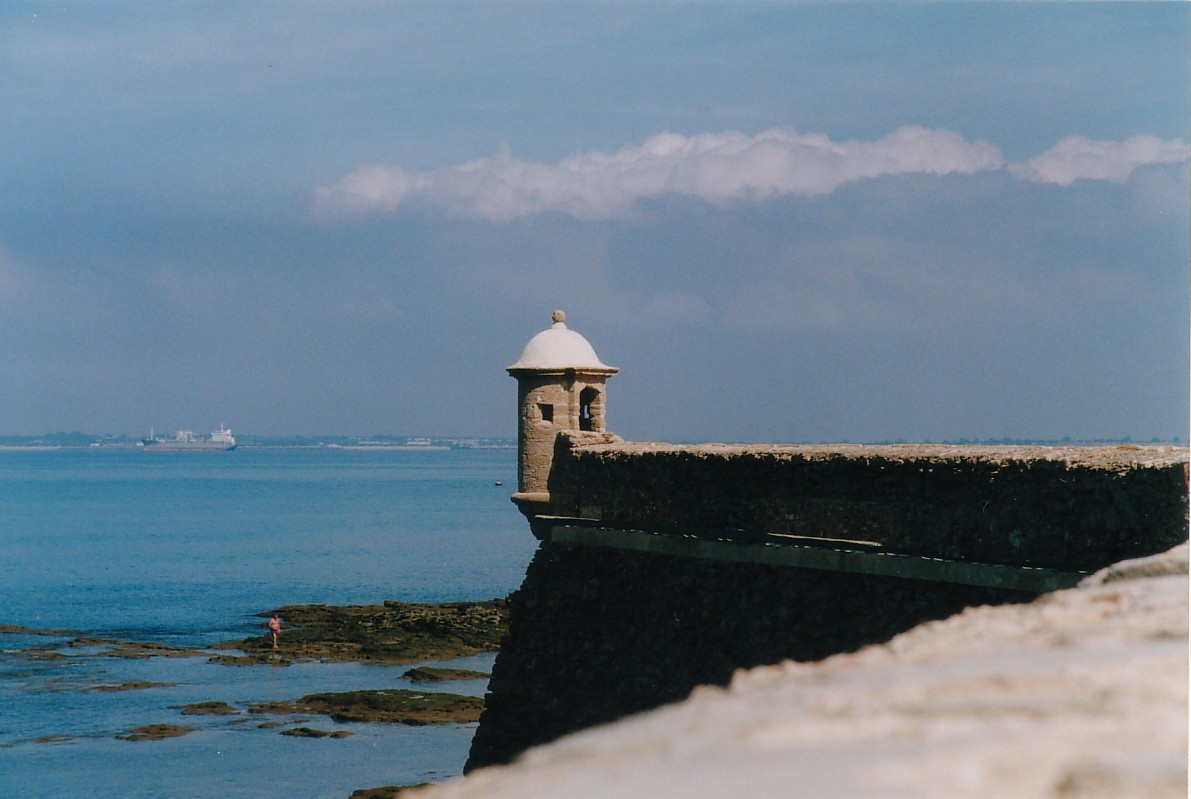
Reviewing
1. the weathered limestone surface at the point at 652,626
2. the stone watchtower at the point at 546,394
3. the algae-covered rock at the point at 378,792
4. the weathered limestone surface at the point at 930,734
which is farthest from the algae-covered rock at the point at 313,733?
the weathered limestone surface at the point at 930,734

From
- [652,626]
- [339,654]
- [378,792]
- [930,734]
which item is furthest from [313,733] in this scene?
[930,734]

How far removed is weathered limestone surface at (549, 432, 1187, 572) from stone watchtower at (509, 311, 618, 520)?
6.72 ft

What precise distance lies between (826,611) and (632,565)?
368 cm

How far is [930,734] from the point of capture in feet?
6.64

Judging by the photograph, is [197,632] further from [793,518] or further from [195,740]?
[793,518]

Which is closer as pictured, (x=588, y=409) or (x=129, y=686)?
(x=588, y=409)

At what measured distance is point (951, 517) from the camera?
12953 millimetres

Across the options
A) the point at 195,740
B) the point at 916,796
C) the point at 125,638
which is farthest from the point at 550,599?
the point at 125,638

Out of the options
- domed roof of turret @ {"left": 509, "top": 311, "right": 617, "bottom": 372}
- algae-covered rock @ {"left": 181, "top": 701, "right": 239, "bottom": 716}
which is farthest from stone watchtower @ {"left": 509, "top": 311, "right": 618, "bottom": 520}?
algae-covered rock @ {"left": 181, "top": 701, "right": 239, "bottom": 716}

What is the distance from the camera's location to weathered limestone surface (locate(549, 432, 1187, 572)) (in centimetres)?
1118

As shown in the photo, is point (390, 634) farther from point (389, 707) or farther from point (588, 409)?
point (588, 409)

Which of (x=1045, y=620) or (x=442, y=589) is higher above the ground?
(x=1045, y=620)

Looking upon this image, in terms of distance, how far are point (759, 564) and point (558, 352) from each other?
260 inches

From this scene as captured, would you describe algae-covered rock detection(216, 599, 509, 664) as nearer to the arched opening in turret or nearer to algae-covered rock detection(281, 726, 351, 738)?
algae-covered rock detection(281, 726, 351, 738)
